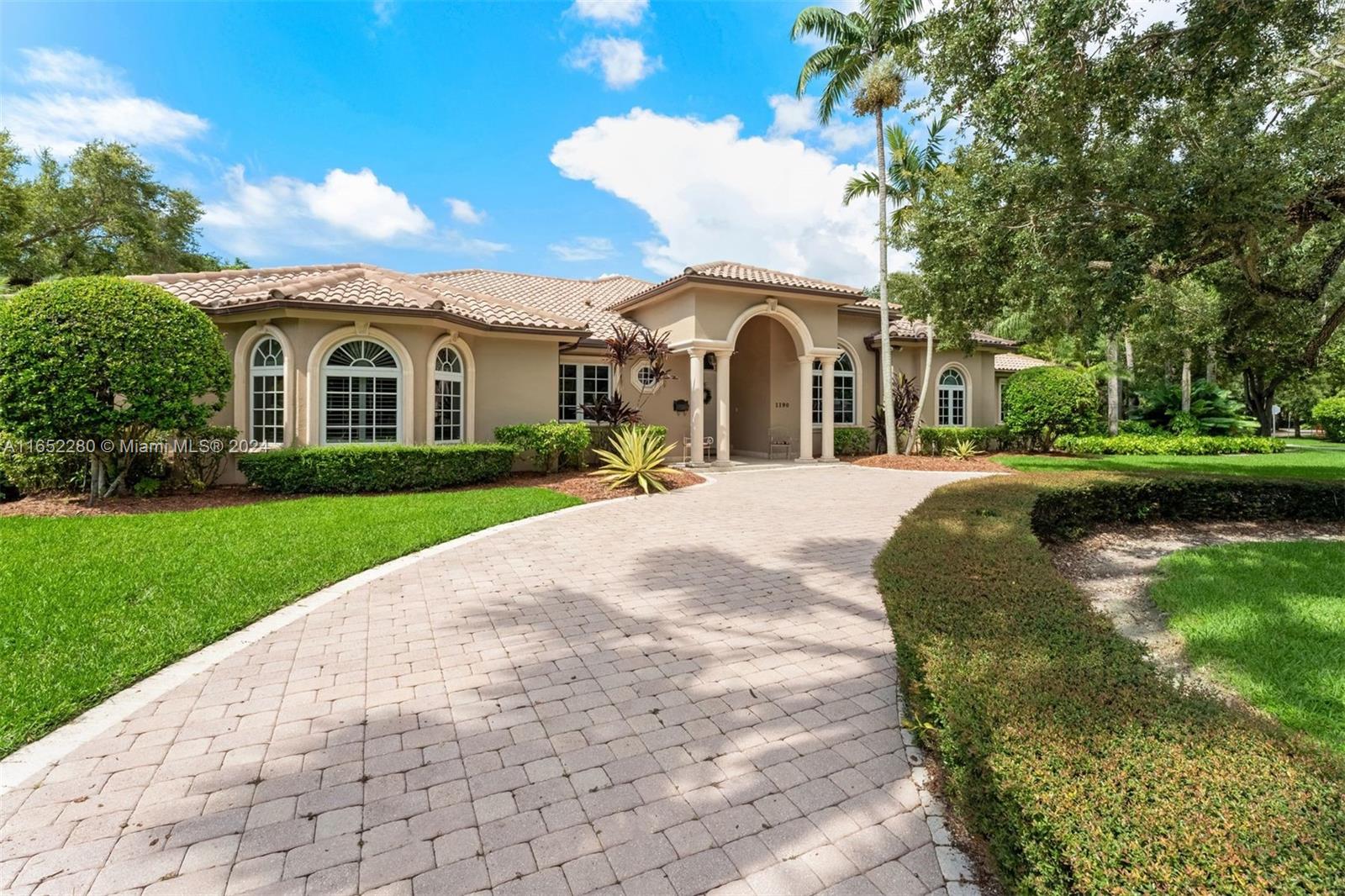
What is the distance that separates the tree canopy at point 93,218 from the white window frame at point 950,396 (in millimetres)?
33756

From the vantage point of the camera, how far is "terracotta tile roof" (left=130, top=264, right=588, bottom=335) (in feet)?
41.2

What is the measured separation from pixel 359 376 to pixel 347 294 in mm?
1790

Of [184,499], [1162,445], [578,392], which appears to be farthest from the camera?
[1162,445]

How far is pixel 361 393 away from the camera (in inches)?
525

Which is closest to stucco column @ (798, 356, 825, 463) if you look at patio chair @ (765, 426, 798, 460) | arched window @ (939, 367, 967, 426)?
patio chair @ (765, 426, 798, 460)

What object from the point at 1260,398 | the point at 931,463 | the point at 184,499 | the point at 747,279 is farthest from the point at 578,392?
the point at 1260,398

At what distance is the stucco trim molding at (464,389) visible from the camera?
45.8ft

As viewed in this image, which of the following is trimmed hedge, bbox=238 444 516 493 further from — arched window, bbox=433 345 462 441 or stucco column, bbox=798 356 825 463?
stucco column, bbox=798 356 825 463

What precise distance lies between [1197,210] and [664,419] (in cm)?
1323

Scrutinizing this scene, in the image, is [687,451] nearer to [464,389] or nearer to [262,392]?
[464,389]

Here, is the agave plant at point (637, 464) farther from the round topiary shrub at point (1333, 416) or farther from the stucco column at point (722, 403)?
the round topiary shrub at point (1333, 416)

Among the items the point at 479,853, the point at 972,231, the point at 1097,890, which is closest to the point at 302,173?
the point at 972,231

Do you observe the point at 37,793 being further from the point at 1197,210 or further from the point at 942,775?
the point at 1197,210

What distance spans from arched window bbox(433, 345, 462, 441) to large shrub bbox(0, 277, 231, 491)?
457cm
